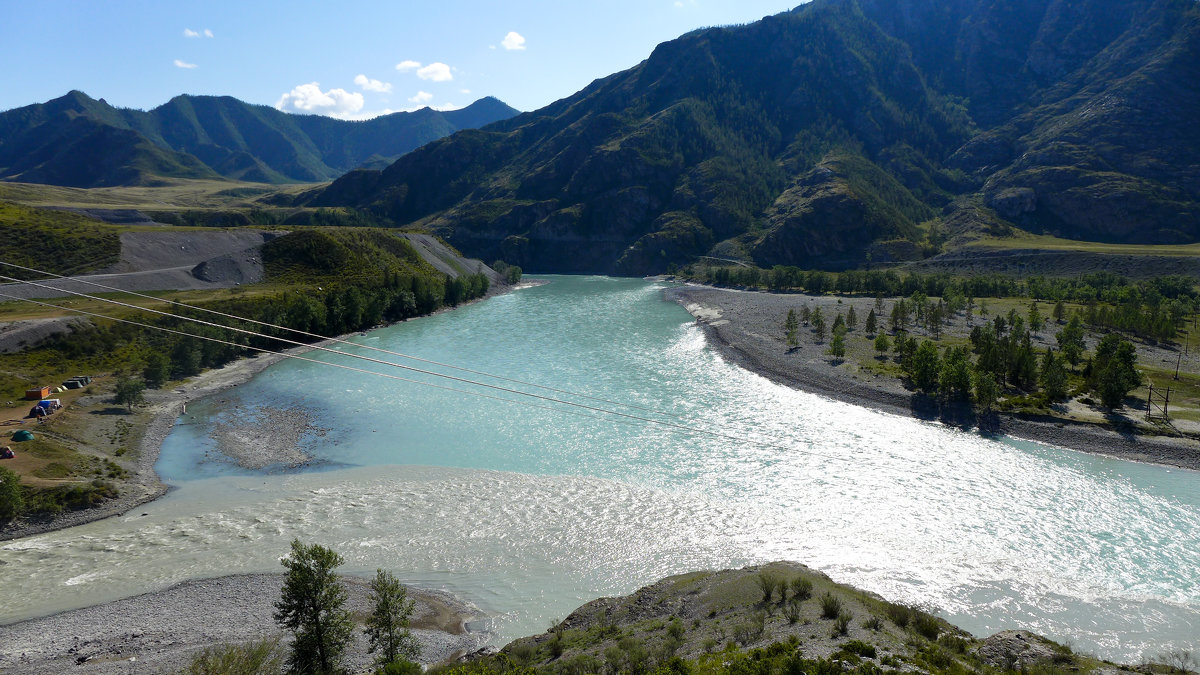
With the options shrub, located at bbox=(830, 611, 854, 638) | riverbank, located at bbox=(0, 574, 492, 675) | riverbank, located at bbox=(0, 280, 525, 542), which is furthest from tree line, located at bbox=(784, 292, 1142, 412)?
riverbank, located at bbox=(0, 280, 525, 542)

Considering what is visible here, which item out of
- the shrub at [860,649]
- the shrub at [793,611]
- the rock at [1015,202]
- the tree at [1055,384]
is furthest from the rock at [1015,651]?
the rock at [1015,202]

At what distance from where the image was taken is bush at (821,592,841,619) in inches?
631

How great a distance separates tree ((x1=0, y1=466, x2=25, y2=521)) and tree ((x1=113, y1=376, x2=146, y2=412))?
15.1 meters

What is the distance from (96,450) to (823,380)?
51683 mm

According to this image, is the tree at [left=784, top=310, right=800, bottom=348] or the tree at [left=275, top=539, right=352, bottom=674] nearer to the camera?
the tree at [left=275, top=539, right=352, bottom=674]

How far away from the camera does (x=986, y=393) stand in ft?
131

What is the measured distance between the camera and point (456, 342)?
6750cm

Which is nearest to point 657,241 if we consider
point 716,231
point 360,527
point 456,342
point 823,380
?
point 716,231

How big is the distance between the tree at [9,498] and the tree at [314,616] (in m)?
19.6

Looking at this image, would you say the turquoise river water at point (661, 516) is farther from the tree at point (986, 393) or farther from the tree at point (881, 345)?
the tree at point (881, 345)

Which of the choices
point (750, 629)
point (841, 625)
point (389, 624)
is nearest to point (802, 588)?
point (841, 625)

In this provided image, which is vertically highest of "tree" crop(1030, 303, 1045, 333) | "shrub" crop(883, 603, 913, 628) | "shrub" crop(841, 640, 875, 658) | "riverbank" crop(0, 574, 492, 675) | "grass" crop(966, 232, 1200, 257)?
"grass" crop(966, 232, 1200, 257)

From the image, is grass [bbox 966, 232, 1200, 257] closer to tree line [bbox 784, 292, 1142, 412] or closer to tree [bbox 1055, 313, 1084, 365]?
tree [bbox 1055, 313, 1084, 365]

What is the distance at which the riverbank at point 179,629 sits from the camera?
17.7 metres
